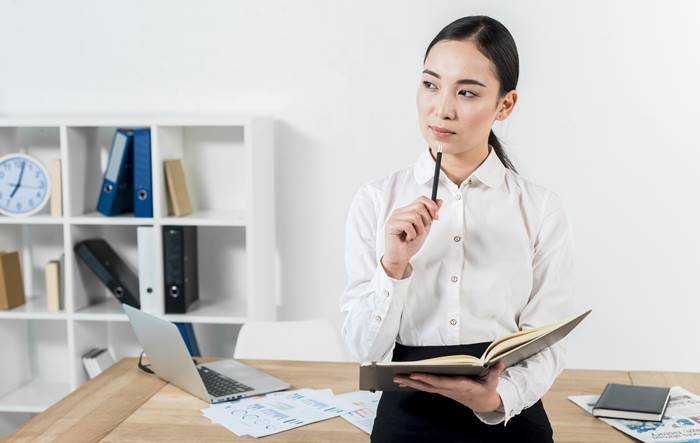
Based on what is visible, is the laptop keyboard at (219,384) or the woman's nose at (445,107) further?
the laptop keyboard at (219,384)

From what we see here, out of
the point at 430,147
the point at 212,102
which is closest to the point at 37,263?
the point at 212,102

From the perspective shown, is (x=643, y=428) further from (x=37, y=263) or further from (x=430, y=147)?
(x=37, y=263)

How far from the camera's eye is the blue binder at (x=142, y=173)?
3164 mm

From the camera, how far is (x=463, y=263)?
164 cm

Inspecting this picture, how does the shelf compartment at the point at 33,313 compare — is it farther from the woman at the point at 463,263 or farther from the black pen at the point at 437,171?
the black pen at the point at 437,171

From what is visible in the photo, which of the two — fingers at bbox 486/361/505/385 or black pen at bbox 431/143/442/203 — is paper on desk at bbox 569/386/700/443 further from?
black pen at bbox 431/143/442/203

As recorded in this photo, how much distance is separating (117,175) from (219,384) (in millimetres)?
1513

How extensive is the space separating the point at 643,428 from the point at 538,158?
1743 millimetres

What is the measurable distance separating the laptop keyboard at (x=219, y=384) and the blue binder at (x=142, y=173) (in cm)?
129

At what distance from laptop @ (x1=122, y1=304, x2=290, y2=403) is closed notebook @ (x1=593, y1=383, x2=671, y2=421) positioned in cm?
75

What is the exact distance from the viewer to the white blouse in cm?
160

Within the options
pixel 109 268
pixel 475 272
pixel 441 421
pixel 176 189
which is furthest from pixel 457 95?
pixel 109 268

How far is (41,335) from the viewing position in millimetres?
3645

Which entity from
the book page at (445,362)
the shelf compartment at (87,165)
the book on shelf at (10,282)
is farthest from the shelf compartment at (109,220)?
the book page at (445,362)
